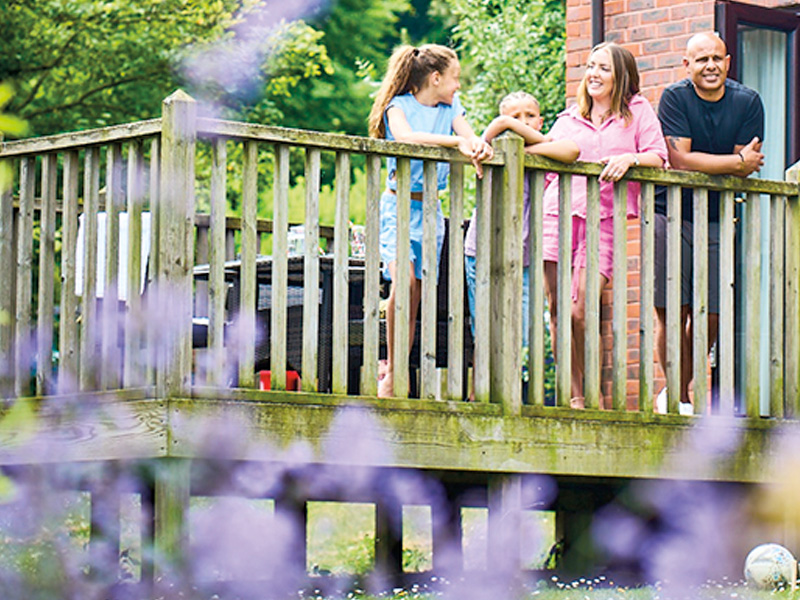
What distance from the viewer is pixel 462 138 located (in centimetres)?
575

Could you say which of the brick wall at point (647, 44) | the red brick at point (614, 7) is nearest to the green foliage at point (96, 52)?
the red brick at point (614, 7)

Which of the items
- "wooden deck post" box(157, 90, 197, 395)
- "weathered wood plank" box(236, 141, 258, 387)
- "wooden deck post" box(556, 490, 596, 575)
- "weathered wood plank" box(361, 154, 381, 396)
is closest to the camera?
"wooden deck post" box(157, 90, 197, 395)

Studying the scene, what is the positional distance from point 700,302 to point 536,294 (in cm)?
77

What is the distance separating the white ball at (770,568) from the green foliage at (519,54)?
9.26 metres

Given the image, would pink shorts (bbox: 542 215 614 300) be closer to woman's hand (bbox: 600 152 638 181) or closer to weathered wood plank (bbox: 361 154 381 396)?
woman's hand (bbox: 600 152 638 181)

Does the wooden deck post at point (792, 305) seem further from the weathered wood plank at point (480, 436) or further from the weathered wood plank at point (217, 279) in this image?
the weathered wood plank at point (217, 279)

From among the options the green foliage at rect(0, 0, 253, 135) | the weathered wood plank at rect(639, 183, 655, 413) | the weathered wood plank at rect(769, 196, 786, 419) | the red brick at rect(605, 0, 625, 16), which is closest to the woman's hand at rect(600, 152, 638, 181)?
the weathered wood plank at rect(639, 183, 655, 413)

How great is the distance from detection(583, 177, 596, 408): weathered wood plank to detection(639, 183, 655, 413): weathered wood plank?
19cm

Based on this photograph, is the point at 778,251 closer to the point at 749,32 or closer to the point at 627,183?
the point at 627,183

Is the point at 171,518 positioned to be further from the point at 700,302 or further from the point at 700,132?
the point at 700,132

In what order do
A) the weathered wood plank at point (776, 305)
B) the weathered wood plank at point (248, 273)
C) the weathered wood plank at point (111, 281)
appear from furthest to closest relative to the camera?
1. the weathered wood plank at point (776, 305)
2. the weathered wood plank at point (111, 281)
3. the weathered wood plank at point (248, 273)

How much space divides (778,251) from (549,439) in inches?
53.6

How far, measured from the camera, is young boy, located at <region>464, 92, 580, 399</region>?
233 inches

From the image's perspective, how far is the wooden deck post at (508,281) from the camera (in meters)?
5.81
